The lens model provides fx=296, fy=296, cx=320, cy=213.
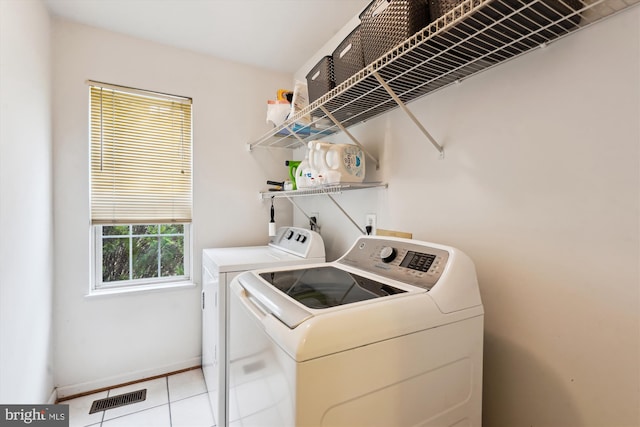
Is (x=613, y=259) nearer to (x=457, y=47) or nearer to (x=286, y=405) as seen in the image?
(x=457, y=47)

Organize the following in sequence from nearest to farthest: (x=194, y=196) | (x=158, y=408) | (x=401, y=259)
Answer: (x=401, y=259), (x=158, y=408), (x=194, y=196)

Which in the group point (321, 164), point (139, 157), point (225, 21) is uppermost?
point (225, 21)


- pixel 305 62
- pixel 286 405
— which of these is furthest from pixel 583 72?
pixel 305 62

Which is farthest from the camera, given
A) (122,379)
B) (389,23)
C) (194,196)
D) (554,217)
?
(194,196)

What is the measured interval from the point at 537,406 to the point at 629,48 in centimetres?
112

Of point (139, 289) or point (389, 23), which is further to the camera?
point (139, 289)

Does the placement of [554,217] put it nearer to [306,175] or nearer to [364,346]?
[364,346]

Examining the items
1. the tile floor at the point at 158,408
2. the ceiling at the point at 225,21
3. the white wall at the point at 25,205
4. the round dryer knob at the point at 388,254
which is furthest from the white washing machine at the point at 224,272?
the ceiling at the point at 225,21

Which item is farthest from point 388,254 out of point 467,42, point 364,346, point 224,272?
point 224,272

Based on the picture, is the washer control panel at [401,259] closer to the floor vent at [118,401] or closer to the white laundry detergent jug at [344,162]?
the white laundry detergent jug at [344,162]

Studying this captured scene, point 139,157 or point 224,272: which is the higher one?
point 139,157

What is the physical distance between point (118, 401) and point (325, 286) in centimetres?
192

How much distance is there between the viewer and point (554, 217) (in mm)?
939

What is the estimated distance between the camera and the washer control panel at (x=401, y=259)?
3.34 ft
